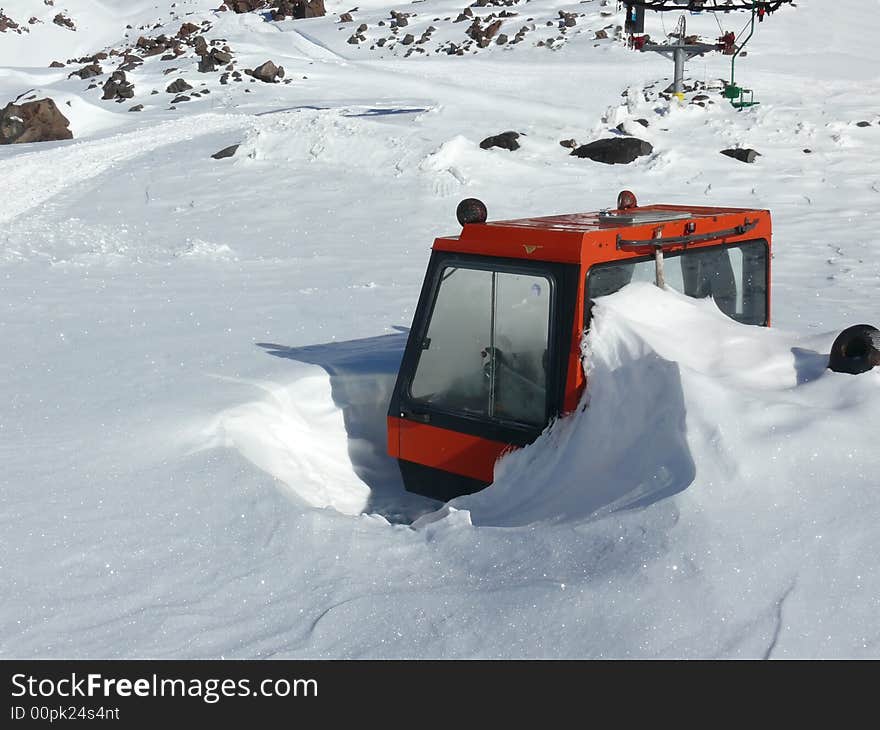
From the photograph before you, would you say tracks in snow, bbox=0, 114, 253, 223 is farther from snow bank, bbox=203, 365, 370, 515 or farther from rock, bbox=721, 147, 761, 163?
rock, bbox=721, 147, 761, 163

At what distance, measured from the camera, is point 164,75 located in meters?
28.4

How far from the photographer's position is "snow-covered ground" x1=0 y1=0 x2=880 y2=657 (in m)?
2.95

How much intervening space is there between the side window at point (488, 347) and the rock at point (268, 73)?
23019 millimetres

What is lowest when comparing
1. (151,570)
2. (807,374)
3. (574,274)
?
(151,570)

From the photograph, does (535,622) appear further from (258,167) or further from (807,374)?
(258,167)

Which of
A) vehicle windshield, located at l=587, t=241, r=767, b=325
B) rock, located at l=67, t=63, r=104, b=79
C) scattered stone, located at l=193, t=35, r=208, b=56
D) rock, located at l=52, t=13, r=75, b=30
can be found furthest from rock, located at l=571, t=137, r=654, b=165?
rock, located at l=52, t=13, r=75, b=30

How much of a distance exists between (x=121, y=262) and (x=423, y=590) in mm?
8558

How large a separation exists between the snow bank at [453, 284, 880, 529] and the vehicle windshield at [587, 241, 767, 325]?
9 cm

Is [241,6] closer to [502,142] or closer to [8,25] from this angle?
[8,25]

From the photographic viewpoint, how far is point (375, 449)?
18.3ft

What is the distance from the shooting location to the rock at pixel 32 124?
20906mm

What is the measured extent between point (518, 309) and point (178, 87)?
23692 millimetres
